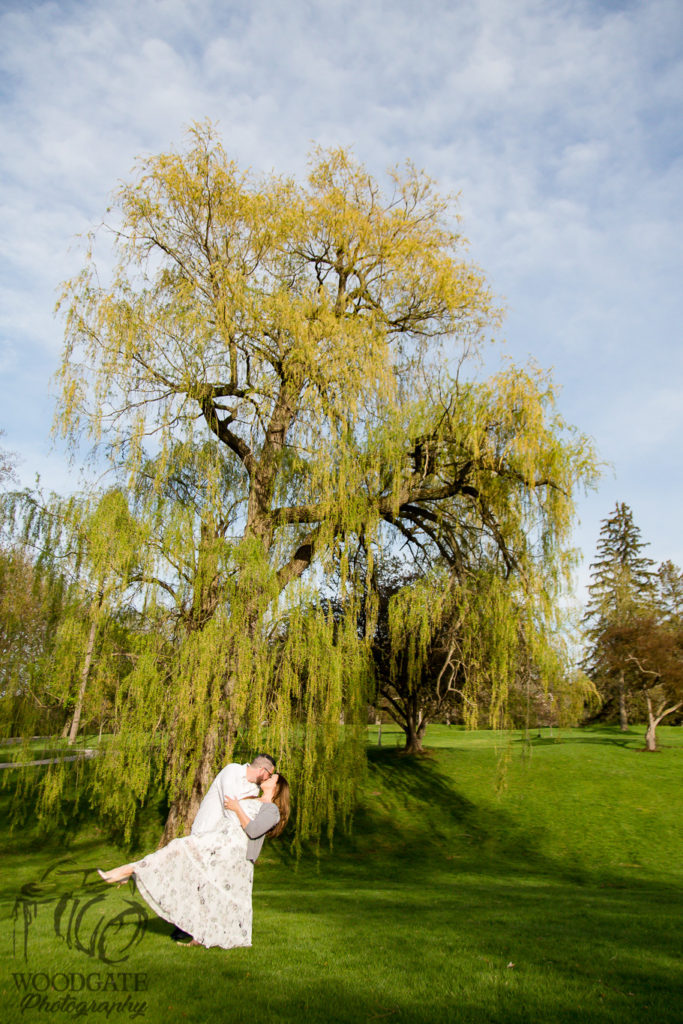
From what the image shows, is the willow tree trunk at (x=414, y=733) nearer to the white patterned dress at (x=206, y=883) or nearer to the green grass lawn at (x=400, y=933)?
the green grass lawn at (x=400, y=933)

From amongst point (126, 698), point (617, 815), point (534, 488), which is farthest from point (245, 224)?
point (617, 815)

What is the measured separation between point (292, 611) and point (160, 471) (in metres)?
2.63

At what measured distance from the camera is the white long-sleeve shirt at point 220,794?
14.7ft

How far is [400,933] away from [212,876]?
1.88m

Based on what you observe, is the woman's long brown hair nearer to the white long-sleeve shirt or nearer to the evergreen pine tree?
the white long-sleeve shirt

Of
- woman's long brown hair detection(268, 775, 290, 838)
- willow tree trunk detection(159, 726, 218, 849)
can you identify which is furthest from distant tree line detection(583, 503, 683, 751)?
woman's long brown hair detection(268, 775, 290, 838)

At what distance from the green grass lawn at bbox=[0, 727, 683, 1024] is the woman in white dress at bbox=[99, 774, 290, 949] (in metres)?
0.18

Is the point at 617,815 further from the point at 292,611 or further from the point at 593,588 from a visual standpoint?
the point at 593,588

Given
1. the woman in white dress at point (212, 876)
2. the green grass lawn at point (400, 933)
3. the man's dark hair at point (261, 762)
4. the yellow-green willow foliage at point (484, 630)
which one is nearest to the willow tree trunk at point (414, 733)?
the green grass lawn at point (400, 933)

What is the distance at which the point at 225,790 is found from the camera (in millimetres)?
4531

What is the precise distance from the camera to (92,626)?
28.4ft

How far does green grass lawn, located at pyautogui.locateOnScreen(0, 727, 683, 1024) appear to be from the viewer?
3541mm

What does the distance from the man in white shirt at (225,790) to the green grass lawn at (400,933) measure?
79 cm

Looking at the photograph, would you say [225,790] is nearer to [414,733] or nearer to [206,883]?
[206,883]
